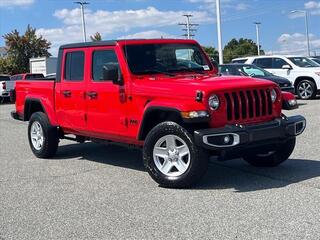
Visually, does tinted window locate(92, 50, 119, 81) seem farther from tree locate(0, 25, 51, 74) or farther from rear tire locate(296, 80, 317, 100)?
tree locate(0, 25, 51, 74)

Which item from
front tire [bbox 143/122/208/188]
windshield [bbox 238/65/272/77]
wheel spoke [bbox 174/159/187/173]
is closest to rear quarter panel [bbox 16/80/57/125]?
front tire [bbox 143/122/208/188]

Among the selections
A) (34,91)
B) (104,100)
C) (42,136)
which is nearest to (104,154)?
(42,136)

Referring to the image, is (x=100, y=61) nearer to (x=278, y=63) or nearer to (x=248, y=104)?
(x=248, y=104)

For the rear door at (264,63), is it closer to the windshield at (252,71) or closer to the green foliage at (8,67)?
the windshield at (252,71)

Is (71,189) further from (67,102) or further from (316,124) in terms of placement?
(316,124)

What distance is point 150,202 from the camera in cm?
585

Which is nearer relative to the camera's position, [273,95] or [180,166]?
[180,166]

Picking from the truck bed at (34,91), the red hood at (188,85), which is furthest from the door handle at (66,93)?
the red hood at (188,85)

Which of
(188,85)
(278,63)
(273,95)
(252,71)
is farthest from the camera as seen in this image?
(278,63)

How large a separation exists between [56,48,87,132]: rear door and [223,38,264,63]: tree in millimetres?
86213

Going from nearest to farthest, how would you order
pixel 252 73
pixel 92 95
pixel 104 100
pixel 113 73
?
pixel 113 73 → pixel 104 100 → pixel 92 95 → pixel 252 73

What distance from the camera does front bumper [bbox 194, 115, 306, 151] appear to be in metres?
5.95

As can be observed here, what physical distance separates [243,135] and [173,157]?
0.96m

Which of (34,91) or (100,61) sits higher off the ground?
(100,61)
